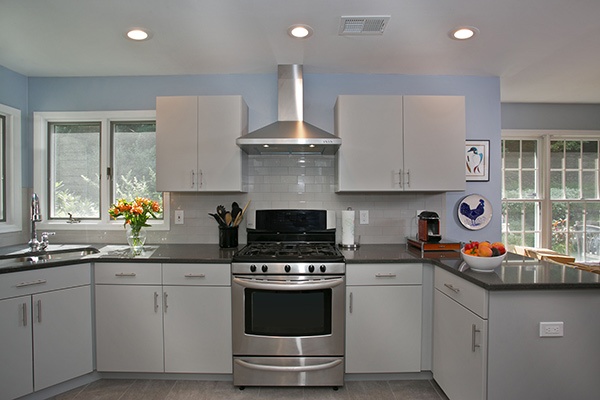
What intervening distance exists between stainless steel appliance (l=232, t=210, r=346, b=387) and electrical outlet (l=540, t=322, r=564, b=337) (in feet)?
3.73

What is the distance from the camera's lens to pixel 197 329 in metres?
→ 2.33

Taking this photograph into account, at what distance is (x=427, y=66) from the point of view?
2861 millimetres

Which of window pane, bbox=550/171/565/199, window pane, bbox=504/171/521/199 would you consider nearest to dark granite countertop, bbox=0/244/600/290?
window pane, bbox=504/171/521/199

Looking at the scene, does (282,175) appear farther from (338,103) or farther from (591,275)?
(591,275)

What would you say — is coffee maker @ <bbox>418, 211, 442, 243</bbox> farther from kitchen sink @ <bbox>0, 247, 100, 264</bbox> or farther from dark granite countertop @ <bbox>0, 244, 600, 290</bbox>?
kitchen sink @ <bbox>0, 247, 100, 264</bbox>

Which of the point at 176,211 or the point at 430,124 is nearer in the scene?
the point at 430,124

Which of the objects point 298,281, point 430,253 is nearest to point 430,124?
point 430,253

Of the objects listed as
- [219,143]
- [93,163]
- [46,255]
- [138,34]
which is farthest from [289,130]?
[46,255]

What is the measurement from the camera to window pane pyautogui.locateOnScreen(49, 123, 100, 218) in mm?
3121

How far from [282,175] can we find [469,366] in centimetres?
201

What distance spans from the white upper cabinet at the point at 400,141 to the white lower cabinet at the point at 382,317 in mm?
716

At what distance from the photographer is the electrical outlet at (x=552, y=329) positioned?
163 cm

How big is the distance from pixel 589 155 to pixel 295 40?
4594mm

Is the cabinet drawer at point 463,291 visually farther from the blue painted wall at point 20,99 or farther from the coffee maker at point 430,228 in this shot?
the blue painted wall at point 20,99
